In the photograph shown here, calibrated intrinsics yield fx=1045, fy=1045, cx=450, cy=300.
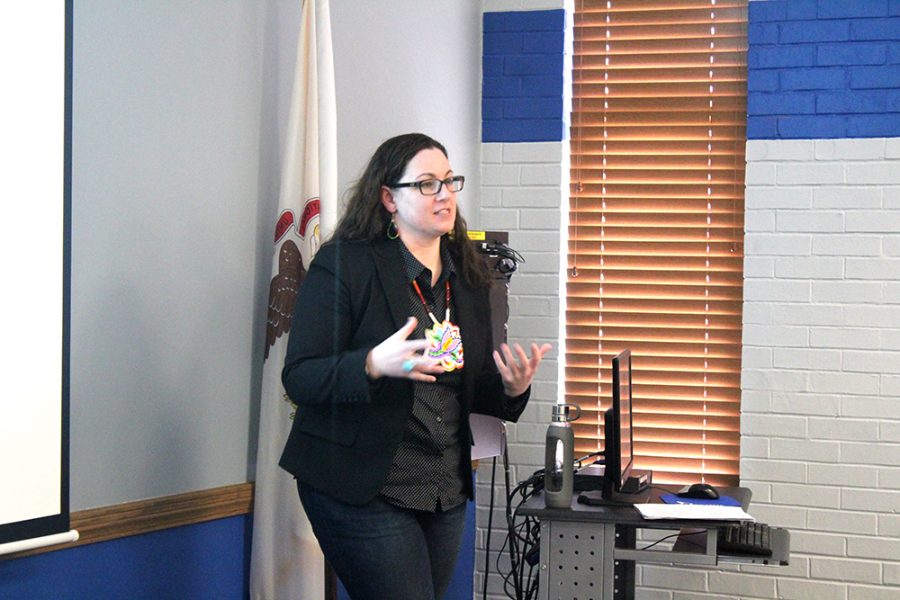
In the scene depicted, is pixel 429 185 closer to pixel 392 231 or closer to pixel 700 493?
pixel 392 231

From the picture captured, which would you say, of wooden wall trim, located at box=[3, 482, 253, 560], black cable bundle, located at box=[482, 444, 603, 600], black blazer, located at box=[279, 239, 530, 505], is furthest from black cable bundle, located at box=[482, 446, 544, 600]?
black blazer, located at box=[279, 239, 530, 505]

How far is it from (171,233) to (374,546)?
32.0 inches

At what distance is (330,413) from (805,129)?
2464 mm

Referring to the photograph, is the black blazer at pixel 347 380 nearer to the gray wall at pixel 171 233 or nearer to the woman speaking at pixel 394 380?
the woman speaking at pixel 394 380

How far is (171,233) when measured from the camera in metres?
2.28

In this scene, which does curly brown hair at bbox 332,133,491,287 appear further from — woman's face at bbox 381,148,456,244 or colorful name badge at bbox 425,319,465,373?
colorful name badge at bbox 425,319,465,373

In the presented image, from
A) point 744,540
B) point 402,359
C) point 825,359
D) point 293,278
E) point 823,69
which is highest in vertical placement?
point 823,69

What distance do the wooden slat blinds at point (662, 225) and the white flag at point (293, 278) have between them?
1.82 metres

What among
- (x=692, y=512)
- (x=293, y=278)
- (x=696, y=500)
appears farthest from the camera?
(x=696, y=500)

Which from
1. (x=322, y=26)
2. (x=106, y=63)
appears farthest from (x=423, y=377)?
(x=322, y=26)

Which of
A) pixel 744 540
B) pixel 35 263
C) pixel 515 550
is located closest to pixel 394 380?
pixel 35 263

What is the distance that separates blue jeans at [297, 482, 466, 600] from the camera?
2.04 meters

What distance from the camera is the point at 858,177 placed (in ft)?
12.4

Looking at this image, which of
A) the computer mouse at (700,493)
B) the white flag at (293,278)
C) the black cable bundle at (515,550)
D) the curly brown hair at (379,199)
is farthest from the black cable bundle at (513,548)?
the curly brown hair at (379,199)
